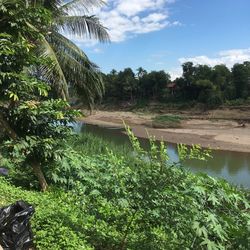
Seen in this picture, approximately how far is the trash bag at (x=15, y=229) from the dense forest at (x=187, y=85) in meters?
45.7

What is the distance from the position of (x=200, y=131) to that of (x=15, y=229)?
34475 mm

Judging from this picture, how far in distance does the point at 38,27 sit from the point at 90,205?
431 centimetres

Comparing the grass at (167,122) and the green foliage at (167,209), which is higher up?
the green foliage at (167,209)

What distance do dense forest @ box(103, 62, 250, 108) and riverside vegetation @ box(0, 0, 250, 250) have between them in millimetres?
43221

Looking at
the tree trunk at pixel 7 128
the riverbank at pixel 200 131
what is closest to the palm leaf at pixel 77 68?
the tree trunk at pixel 7 128

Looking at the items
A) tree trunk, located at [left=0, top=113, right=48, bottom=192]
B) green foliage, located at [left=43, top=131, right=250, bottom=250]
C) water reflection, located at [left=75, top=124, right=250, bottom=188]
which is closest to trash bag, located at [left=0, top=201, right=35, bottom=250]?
green foliage, located at [left=43, top=131, right=250, bottom=250]

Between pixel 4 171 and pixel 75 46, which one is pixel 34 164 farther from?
pixel 75 46

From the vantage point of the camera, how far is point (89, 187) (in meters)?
6.01

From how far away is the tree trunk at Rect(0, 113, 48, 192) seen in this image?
664 centimetres

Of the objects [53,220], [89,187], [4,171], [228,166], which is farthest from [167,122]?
[53,220]

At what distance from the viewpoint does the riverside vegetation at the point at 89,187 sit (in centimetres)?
373

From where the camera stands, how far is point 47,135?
6785mm

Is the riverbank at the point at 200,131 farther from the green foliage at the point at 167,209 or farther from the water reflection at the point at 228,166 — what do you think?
the green foliage at the point at 167,209

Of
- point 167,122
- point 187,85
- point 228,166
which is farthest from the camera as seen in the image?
point 187,85
